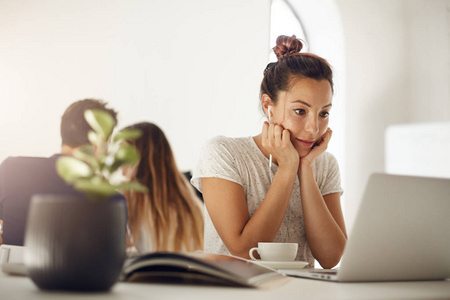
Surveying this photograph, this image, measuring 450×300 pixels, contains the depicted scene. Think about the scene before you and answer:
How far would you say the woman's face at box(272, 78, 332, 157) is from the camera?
1.62 m

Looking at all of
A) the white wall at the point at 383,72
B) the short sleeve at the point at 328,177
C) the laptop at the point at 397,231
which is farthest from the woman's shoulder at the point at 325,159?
the white wall at the point at 383,72

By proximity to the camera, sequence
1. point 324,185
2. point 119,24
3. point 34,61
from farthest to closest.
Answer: point 119,24
point 34,61
point 324,185

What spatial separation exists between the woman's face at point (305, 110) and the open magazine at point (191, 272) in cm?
97

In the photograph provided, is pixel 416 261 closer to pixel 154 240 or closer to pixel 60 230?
pixel 60 230

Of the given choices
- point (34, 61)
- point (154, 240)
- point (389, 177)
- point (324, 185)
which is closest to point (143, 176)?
point (154, 240)

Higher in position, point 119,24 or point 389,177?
point 119,24

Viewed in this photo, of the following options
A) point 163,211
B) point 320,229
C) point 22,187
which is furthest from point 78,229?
point 22,187

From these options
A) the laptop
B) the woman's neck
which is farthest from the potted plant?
the woman's neck

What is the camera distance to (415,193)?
77cm

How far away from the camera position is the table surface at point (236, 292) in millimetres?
523

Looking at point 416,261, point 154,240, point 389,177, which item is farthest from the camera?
point 154,240

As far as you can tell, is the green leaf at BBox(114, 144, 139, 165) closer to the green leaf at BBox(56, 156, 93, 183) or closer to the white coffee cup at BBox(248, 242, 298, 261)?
the green leaf at BBox(56, 156, 93, 183)

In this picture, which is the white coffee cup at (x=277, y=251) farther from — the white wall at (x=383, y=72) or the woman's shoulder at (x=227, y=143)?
the white wall at (x=383, y=72)

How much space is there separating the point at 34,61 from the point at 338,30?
2.50 meters
